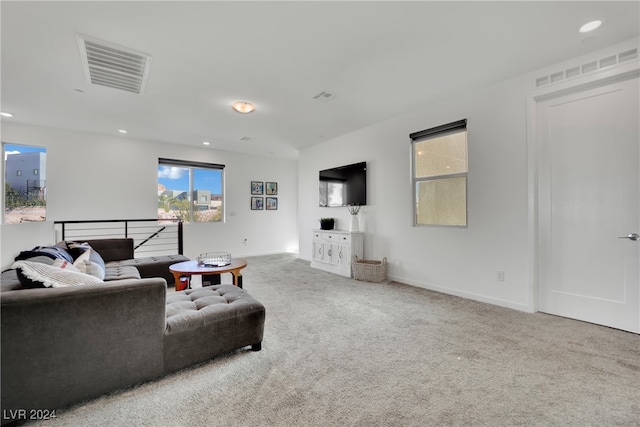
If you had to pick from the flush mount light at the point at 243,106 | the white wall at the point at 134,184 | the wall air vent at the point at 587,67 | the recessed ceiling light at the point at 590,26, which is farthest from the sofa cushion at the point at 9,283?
the wall air vent at the point at 587,67

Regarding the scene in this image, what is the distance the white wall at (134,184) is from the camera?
15.8 feet

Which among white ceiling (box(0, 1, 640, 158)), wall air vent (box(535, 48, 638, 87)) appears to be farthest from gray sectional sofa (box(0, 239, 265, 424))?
wall air vent (box(535, 48, 638, 87))

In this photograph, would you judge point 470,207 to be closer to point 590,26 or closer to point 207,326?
point 590,26

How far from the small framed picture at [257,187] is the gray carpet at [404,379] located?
184 inches

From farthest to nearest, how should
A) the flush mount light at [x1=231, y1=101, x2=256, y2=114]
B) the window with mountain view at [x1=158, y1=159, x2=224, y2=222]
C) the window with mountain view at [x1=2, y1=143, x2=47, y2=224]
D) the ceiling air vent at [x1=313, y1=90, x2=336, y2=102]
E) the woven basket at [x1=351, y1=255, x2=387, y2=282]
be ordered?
the window with mountain view at [x1=158, y1=159, x2=224, y2=222] < the window with mountain view at [x1=2, y1=143, x2=47, y2=224] < the woven basket at [x1=351, y1=255, x2=387, y2=282] < the flush mount light at [x1=231, y1=101, x2=256, y2=114] < the ceiling air vent at [x1=313, y1=90, x2=336, y2=102]

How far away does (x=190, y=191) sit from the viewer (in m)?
6.24

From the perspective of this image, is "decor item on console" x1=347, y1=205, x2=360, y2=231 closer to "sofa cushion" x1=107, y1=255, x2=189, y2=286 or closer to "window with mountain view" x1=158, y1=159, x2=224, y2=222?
"sofa cushion" x1=107, y1=255, x2=189, y2=286

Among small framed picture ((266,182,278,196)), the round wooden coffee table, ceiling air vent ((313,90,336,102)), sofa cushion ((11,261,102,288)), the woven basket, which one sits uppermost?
ceiling air vent ((313,90,336,102))

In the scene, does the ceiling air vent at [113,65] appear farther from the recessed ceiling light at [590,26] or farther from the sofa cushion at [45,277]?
the recessed ceiling light at [590,26]

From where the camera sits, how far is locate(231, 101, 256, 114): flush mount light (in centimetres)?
Answer: 372

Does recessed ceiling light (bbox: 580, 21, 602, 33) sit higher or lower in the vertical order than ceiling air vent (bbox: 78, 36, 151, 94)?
lower

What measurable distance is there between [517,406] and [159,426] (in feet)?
6.26

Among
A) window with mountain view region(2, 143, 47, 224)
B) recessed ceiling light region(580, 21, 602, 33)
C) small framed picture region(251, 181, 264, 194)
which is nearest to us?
recessed ceiling light region(580, 21, 602, 33)

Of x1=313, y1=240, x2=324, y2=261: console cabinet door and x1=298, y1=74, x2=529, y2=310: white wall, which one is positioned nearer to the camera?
x1=298, y1=74, x2=529, y2=310: white wall
